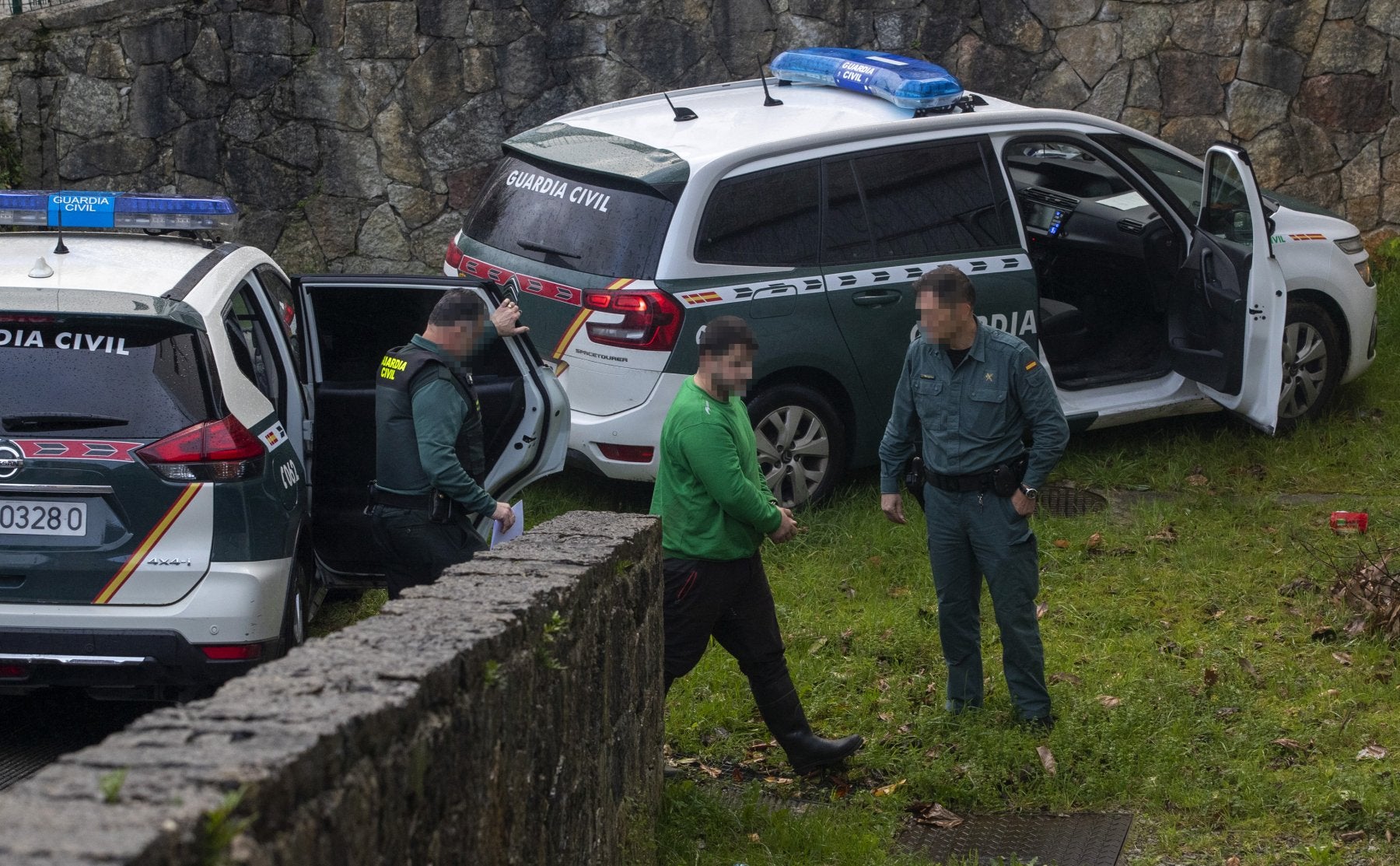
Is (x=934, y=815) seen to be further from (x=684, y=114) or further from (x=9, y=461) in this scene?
(x=684, y=114)

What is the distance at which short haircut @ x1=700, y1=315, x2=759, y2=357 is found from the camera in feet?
15.0

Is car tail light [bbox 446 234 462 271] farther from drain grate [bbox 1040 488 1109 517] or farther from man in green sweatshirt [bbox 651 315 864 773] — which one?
drain grate [bbox 1040 488 1109 517]

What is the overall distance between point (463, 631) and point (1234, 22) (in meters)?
9.78

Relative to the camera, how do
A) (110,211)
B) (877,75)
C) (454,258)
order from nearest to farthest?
(110,211), (454,258), (877,75)

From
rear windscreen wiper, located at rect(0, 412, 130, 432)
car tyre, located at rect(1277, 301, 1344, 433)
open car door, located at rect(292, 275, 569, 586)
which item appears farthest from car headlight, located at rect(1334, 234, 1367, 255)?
rear windscreen wiper, located at rect(0, 412, 130, 432)

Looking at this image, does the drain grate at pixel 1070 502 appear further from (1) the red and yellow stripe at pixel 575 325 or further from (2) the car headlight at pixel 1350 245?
(1) the red and yellow stripe at pixel 575 325

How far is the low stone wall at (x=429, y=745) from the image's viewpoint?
1937 millimetres

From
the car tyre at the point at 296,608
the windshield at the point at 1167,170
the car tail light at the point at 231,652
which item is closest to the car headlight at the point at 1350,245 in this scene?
the windshield at the point at 1167,170

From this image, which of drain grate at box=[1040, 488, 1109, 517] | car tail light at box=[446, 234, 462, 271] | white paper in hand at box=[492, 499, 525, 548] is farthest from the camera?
drain grate at box=[1040, 488, 1109, 517]

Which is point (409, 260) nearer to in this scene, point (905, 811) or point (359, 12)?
point (359, 12)

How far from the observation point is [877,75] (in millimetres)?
7828

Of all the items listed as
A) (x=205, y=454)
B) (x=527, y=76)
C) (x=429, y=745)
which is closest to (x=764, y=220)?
(x=205, y=454)

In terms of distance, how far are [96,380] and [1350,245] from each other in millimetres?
6713

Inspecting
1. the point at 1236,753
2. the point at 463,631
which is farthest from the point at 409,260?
the point at 463,631
